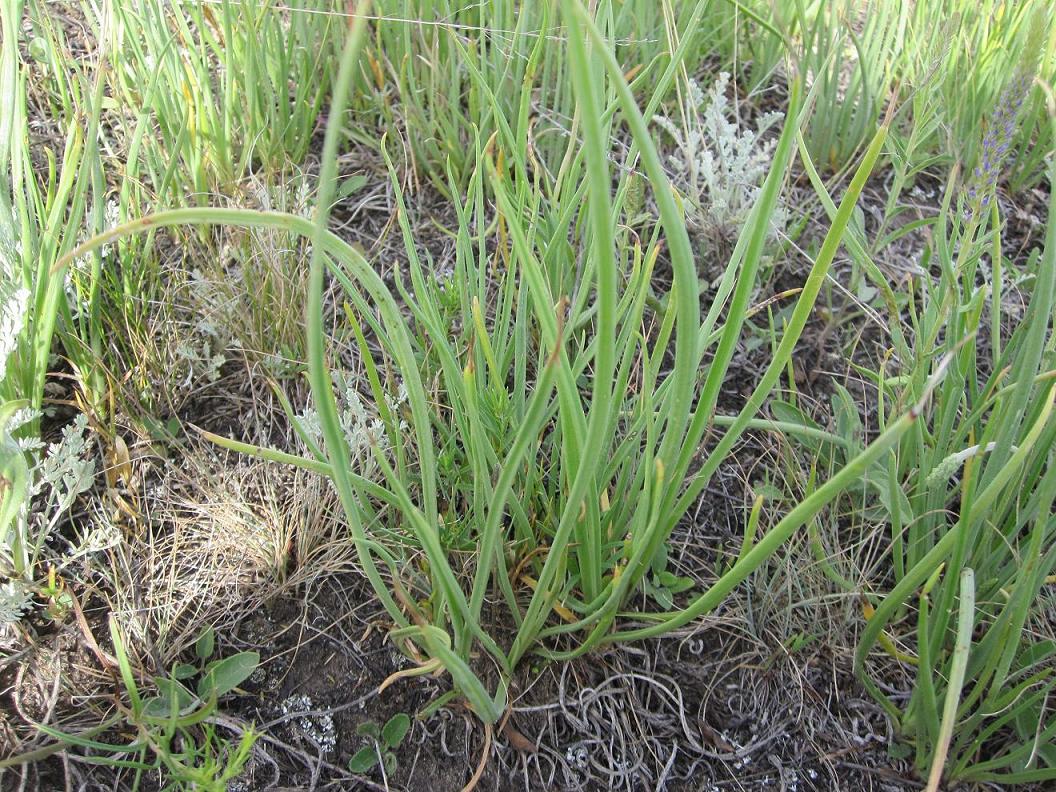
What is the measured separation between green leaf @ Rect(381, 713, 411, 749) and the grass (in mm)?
49

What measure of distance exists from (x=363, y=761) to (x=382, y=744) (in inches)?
1.0

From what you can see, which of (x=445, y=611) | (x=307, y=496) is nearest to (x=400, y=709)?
(x=445, y=611)

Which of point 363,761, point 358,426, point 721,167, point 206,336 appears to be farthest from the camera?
point 721,167

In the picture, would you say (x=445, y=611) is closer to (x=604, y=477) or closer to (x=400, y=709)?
(x=400, y=709)

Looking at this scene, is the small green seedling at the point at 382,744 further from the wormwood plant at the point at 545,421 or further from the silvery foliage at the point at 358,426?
the silvery foliage at the point at 358,426

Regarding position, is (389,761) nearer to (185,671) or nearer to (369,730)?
(369,730)

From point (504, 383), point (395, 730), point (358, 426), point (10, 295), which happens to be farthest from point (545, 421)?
point (10, 295)

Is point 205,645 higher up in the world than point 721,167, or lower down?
lower down

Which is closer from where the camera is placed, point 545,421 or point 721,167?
point 545,421

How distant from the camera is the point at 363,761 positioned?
34.4 inches

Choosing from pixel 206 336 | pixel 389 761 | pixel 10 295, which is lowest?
pixel 389 761

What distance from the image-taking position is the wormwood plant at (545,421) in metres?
0.56

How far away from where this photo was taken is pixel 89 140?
0.94m

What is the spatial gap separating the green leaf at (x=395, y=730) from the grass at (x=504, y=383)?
5 centimetres
